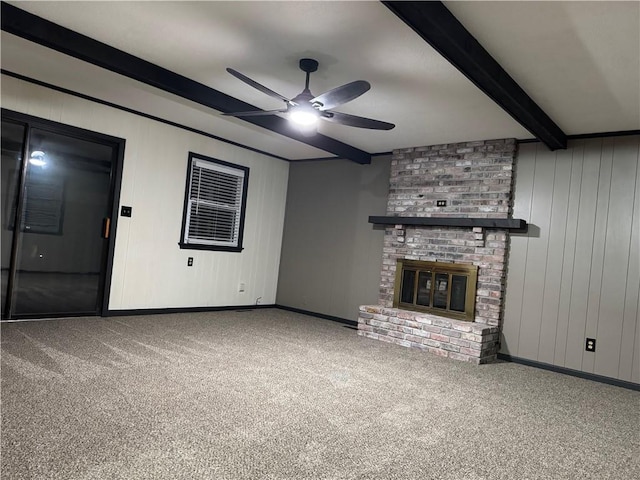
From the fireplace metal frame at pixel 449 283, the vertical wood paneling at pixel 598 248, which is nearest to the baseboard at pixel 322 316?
the fireplace metal frame at pixel 449 283

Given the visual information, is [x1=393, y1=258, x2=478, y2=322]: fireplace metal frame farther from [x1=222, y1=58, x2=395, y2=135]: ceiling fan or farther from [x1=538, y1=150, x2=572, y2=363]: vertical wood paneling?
[x1=222, y1=58, x2=395, y2=135]: ceiling fan

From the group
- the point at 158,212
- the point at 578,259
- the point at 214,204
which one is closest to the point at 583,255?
the point at 578,259

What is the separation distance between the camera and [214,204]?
6254 millimetres

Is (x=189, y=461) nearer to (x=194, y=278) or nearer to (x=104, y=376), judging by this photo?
(x=104, y=376)

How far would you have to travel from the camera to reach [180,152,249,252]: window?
→ 595 cm

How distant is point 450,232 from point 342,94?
276cm

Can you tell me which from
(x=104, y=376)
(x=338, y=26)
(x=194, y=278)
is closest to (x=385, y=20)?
(x=338, y=26)

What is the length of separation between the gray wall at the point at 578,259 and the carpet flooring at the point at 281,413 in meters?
0.37

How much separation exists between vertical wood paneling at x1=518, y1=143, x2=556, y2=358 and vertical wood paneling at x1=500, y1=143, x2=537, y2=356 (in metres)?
0.04

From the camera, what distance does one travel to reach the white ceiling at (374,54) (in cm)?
265

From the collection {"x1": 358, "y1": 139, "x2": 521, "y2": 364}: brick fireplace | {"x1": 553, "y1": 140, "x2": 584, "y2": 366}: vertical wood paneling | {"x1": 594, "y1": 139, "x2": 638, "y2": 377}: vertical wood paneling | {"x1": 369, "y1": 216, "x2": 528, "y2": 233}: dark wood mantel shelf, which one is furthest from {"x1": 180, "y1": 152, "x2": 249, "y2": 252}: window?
{"x1": 594, "y1": 139, "x2": 638, "y2": 377}: vertical wood paneling

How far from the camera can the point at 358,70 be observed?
351cm

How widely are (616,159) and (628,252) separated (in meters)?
0.91

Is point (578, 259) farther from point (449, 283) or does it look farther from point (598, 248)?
point (449, 283)
